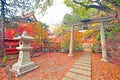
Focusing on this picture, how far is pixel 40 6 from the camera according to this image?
963 centimetres

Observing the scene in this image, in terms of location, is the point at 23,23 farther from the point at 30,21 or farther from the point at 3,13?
the point at 3,13

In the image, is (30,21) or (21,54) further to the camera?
(30,21)

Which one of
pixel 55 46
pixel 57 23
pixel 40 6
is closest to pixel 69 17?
pixel 57 23

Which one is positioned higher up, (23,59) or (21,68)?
(23,59)

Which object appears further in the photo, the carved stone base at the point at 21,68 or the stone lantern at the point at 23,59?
the stone lantern at the point at 23,59

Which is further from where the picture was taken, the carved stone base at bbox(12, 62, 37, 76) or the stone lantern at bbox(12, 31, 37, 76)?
the stone lantern at bbox(12, 31, 37, 76)

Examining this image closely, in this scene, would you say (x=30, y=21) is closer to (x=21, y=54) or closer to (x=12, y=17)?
(x=12, y=17)

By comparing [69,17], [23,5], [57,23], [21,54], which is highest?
[69,17]

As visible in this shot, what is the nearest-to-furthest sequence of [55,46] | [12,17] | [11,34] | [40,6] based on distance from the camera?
[12,17]
[40,6]
[11,34]
[55,46]

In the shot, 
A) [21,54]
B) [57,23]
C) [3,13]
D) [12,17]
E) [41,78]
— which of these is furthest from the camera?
[57,23]

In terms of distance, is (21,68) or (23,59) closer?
(21,68)

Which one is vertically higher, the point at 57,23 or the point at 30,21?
the point at 57,23

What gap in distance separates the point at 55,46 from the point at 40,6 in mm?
6174

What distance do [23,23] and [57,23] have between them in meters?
16.7
